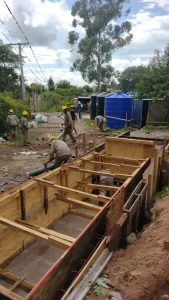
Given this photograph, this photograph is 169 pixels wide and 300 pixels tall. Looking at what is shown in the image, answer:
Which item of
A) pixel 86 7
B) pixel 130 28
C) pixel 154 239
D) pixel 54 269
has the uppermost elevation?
pixel 86 7

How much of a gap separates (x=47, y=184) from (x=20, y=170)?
16.1 ft

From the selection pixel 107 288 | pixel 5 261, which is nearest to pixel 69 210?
pixel 5 261

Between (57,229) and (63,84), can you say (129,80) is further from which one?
(57,229)

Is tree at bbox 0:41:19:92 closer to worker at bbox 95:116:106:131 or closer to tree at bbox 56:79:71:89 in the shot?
worker at bbox 95:116:106:131

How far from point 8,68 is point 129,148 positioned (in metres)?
28.0

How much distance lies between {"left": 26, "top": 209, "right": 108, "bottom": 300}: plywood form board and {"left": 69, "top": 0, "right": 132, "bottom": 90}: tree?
34.9 meters

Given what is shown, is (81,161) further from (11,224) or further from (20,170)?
(20,170)

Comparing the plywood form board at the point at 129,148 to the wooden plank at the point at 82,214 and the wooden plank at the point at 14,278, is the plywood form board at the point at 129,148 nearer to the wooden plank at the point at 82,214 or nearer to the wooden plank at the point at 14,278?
the wooden plank at the point at 82,214

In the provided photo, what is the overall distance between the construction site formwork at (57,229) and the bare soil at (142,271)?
0.29 metres

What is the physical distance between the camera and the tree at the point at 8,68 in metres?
30.1

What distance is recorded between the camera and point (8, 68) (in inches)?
1228

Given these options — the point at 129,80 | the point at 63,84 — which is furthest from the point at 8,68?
the point at 129,80

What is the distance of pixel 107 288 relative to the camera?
3059mm

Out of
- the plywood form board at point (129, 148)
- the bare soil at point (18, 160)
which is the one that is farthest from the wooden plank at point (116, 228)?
the bare soil at point (18, 160)
